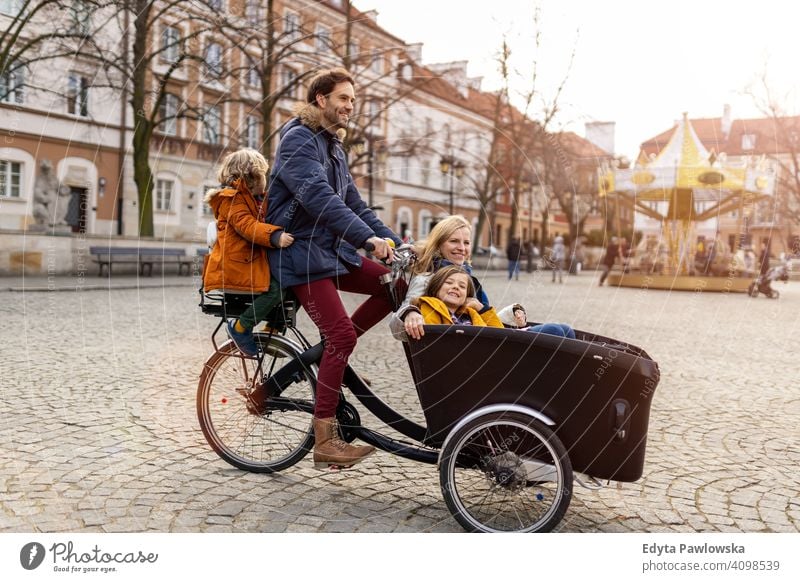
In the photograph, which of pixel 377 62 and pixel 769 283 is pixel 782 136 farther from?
pixel 769 283

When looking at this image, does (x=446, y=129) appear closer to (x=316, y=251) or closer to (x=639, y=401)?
(x=316, y=251)

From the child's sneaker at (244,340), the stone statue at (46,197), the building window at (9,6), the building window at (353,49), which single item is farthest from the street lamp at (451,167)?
the stone statue at (46,197)

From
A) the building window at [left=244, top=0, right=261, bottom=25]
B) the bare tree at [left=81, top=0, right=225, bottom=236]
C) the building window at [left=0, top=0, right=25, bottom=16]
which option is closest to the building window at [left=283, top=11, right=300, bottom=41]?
Result: the building window at [left=244, top=0, right=261, bottom=25]

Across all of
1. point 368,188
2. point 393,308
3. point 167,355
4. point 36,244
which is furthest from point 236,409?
point 36,244

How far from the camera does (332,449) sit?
323cm

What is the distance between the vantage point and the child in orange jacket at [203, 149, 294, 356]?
10.2ft

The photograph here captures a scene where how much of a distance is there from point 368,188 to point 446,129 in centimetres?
66

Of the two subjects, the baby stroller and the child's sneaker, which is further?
the baby stroller

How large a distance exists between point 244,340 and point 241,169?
814 millimetres

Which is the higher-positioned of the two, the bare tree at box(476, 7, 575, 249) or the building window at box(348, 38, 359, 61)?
the building window at box(348, 38, 359, 61)

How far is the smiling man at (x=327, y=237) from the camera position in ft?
9.75

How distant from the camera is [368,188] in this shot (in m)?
4.62

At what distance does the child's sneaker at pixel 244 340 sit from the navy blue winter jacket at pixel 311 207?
1.39ft

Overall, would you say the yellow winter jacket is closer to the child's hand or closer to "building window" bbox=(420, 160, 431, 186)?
the child's hand
